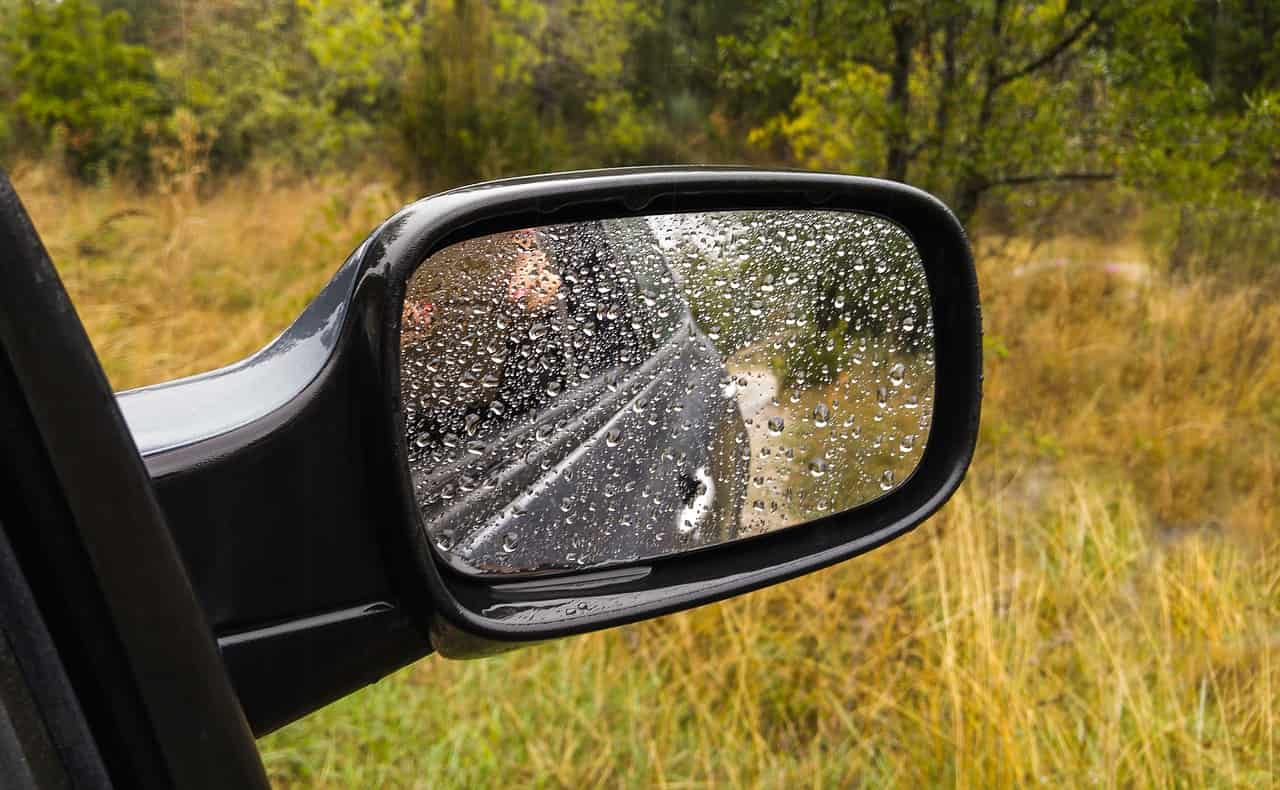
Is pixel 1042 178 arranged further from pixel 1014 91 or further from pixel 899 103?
pixel 899 103

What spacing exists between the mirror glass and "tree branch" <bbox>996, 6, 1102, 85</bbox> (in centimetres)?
306

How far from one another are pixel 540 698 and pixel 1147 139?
3136 millimetres

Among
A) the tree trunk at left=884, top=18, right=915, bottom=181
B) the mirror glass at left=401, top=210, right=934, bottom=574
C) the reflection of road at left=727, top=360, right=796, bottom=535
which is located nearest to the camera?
the mirror glass at left=401, top=210, right=934, bottom=574

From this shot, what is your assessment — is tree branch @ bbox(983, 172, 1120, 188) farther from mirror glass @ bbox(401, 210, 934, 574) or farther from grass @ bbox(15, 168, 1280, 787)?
mirror glass @ bbox(401, 210, 934, 574)

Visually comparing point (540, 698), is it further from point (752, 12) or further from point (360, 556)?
point (752, 12)

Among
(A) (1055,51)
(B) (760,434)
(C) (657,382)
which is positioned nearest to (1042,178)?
(A) (1055,51)

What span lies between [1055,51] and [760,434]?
3305mm

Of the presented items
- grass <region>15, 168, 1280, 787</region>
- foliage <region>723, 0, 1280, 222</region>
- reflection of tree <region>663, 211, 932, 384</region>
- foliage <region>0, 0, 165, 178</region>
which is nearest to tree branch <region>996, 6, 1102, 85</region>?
foliage <region>723, 0, 1280, 222</region>

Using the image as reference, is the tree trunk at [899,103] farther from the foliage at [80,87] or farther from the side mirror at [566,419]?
the foliage at [80,87]

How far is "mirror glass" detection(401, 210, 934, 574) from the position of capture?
65cm

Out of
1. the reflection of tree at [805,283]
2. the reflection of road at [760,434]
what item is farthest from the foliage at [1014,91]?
the reflection of road at [760,434]

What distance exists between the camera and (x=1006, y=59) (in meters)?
3.72

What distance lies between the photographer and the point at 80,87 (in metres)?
7.58

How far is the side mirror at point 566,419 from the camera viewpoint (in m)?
0.48
